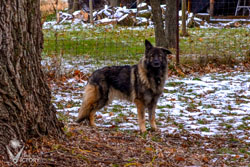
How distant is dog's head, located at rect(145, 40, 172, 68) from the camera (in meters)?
5.53

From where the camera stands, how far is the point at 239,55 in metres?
10.8

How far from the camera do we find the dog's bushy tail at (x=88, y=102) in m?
5.81

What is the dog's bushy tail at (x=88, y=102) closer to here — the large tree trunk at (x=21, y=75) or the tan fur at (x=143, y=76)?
the tan fur at (x=143, y=76)

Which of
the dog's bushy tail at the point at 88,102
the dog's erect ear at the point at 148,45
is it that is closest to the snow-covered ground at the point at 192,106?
the dog's bushy tail at the point at 88,102

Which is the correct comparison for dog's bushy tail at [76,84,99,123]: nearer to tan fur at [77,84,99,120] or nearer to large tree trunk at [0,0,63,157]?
tan fur at [77,84,99,120]

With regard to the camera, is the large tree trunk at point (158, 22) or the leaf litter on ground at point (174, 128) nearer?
the leaf litter on ground at point (174, 128)

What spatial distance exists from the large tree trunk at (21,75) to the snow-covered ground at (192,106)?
2417 mm

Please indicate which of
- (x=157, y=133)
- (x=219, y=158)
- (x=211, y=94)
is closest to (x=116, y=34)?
(x=211, y=94)

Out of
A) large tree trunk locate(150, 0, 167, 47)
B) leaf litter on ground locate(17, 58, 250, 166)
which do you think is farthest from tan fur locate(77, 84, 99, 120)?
large tree trunk locate(150, 0, 167, 47)

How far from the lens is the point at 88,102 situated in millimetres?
5840

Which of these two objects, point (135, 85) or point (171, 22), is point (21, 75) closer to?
point (135, 85)

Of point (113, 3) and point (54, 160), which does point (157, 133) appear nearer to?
point (54, 160)

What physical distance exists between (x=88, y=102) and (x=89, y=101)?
0.07 ft

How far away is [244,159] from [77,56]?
717 cm
